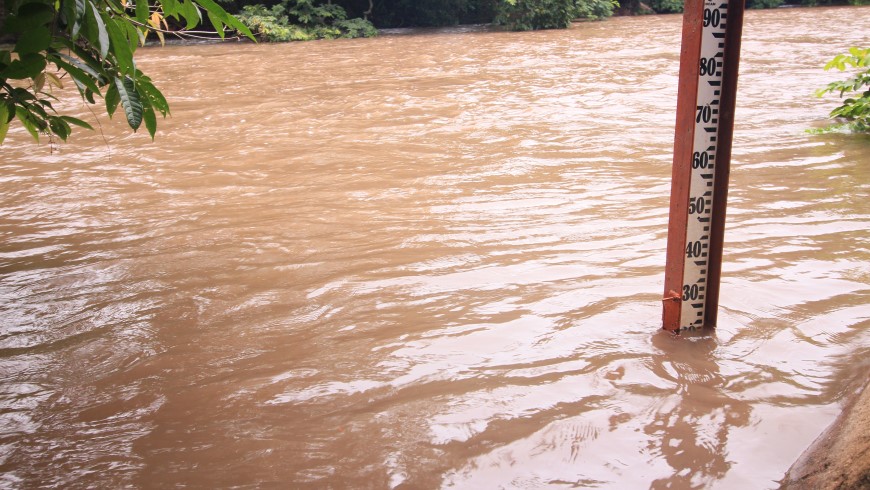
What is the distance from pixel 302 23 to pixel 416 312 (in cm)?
2144

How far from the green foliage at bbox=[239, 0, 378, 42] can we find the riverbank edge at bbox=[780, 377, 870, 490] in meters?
20.2

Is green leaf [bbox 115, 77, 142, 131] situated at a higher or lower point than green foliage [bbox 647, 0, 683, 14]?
lower

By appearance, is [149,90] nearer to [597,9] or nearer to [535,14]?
[535,14]

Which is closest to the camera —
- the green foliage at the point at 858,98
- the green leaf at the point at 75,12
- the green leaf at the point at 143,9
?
the green leaf at the point at 75,12

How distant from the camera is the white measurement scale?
2.76m

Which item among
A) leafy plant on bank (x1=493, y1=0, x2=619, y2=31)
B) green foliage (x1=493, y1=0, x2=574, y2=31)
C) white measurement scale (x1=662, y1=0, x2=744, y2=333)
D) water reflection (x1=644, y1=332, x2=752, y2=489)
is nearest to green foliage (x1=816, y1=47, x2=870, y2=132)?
white measurement scale (x1=662, y1=0, x2=744, y2=333)

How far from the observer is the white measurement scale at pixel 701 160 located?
2758 millimetres

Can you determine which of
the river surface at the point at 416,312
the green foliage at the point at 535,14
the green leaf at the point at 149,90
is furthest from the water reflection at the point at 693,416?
the green foliage at the point at 535,14

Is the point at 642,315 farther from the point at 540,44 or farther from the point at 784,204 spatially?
the point at 540,44

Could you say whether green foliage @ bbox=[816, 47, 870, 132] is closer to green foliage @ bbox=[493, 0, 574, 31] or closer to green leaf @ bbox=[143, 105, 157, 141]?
green leaf @ bbox=[143, 105, 157, 141]

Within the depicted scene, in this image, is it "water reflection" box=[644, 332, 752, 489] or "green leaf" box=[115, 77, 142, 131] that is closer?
"green leaf" box=[115, 77, 142, 131]

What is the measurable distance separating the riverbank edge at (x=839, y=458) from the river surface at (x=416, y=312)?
7 centimetres

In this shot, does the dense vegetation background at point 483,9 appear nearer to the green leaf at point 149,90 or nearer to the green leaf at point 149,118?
the green leaf at point 149,90

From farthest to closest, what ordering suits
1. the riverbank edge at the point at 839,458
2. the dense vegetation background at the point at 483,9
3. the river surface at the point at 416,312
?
the dense vegetation background at the point at 483,9, the river surface at the point at 416,312, the riverbank edge at the point at 839,458
